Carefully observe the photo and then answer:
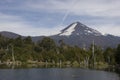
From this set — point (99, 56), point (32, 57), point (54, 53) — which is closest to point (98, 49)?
point (99, 56)

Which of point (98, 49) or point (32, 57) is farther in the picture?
point (98, 49)

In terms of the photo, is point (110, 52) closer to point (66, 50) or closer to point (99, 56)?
point (99, 56)

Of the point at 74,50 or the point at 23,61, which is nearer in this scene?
the point at 23,61

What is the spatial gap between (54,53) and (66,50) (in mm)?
11775

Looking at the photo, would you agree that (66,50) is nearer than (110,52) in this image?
No

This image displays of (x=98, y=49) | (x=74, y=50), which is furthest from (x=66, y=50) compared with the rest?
(x=98, y=49)

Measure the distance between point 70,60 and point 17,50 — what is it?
28155 mm

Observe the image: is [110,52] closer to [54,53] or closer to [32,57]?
[54,53]

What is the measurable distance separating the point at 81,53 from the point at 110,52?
53.9 ft

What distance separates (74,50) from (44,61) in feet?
57.1

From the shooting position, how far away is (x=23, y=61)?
6880 inches

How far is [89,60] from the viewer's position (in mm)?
188375

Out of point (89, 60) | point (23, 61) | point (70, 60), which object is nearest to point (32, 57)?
point (23, 61)

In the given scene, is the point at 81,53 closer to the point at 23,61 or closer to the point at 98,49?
the point at 98,49
